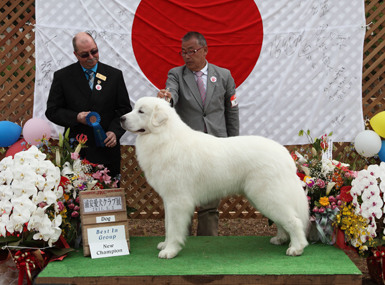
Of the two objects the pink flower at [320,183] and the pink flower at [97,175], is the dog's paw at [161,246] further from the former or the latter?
the pink flower at [320,183]

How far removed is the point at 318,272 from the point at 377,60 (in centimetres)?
355

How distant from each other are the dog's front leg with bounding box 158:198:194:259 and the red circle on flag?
2330mm

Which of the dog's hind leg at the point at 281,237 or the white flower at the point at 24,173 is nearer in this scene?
the white flower at the point at 24,173

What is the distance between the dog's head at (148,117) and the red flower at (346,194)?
1761 millimetres

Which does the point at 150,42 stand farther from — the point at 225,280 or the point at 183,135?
the point at 225,280

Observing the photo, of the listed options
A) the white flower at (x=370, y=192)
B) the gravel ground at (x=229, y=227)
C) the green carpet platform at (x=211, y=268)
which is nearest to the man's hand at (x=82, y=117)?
the green carpet platform at (x=211, y=268)

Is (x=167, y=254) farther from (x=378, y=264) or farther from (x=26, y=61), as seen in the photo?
(x=26, y=61)

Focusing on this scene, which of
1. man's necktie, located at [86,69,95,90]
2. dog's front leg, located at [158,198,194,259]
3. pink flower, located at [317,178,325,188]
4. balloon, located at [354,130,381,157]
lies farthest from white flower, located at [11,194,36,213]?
balloon, located at [354,130,381,157]

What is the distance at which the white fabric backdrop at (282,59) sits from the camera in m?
4.59

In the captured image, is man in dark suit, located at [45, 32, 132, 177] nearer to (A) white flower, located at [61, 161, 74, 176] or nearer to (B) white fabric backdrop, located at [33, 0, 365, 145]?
(A) white flower, located at [61, 161, 74, 176]

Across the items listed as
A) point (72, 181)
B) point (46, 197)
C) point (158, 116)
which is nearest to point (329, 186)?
point (158, 116)

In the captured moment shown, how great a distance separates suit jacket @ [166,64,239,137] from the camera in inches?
143

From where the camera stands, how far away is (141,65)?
15.5ft

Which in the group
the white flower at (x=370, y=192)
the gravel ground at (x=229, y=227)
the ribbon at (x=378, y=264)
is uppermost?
the white flower at (x=370, y=192)
